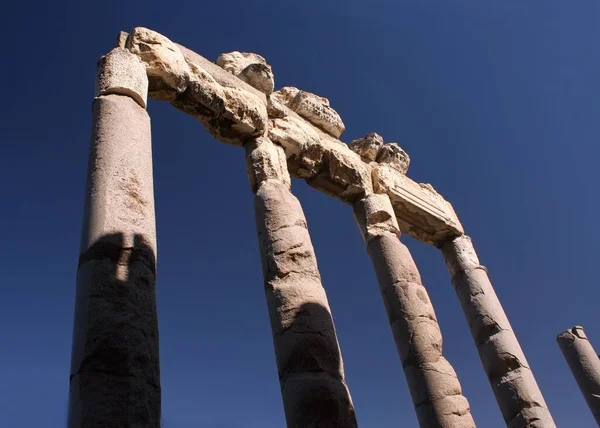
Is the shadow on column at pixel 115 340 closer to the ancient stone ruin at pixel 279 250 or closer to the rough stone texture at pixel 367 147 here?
the ancient stone ruin at pixel 279 250

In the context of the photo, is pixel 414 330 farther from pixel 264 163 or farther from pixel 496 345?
pixel 264 163

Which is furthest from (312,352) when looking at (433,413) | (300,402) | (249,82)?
(249,82)

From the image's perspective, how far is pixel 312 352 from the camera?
587 centimetres

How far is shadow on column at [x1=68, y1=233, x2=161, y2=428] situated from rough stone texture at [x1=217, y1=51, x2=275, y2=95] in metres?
5.39

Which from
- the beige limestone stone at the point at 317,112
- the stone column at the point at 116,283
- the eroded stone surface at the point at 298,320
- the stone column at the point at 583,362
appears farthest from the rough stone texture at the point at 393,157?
the stone column at the point at 583,362

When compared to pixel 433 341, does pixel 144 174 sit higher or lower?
higher

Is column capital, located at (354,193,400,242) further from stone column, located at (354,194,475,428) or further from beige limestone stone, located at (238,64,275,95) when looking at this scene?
beige limestone stone, located at (238,64,275,95)

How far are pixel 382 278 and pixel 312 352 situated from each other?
11.8 feet

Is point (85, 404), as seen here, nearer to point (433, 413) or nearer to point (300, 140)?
point (433, 413)

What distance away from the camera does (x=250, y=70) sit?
372 inches

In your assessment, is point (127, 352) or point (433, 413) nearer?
point (127, 352)

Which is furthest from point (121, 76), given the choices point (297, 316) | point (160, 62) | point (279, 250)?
point (297, 316)

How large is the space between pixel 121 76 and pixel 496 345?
768 centimetres

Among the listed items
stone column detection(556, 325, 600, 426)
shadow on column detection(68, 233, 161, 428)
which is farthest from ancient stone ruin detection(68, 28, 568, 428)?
stone column detection(556, 325, 600, 426)
